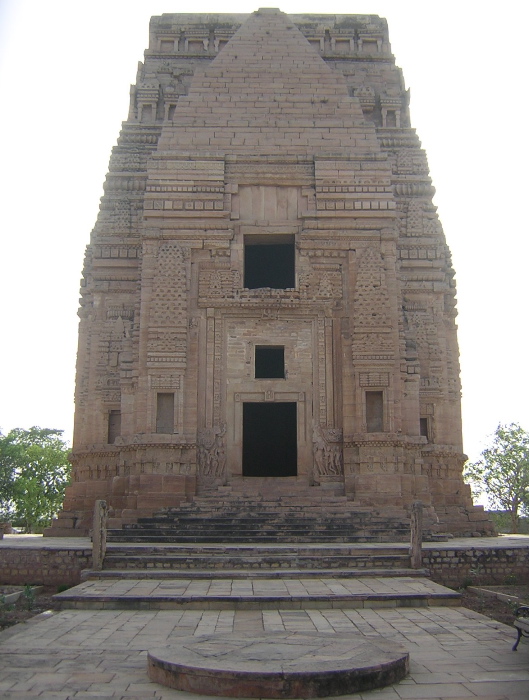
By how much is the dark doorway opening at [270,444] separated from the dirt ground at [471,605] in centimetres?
981

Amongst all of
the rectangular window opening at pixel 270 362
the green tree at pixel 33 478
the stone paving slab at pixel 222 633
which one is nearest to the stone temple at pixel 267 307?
the rectangular window opening at pixel 270 362

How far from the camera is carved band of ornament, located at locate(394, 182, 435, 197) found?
64.8ft

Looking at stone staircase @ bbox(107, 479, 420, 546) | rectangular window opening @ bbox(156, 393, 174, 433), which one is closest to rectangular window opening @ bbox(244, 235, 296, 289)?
rectangular window opening @ bbox(156, 393, 174, 433)

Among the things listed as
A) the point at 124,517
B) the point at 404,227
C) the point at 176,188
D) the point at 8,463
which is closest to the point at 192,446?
the point at 124,517

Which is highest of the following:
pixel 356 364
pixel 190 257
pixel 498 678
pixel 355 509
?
pixel 190 257

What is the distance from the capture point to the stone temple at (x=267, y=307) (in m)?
16.5

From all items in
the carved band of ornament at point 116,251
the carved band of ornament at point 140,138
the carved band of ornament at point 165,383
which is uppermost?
the carved band of ornament at point 140,138

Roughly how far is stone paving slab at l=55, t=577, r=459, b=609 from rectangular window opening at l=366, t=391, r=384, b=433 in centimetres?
625

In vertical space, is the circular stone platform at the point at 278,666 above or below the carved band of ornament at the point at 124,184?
below

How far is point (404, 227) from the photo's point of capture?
1945cm

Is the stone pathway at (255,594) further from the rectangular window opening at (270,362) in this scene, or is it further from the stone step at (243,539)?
the rectangular window opening at (270,362)

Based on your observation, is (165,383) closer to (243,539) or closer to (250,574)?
(243,539)

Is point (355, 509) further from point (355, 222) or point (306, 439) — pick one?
point (355, 222)

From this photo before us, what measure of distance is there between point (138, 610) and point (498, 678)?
476 cm
